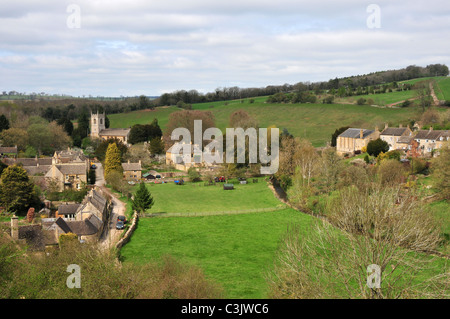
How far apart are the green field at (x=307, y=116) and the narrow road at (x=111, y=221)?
1476 inches

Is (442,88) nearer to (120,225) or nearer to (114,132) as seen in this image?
(114,132)

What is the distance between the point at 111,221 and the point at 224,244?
10.5 meters

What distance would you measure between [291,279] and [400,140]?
45615 millimetres

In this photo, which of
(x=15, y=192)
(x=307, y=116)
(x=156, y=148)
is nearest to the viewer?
(x=15, y=192)

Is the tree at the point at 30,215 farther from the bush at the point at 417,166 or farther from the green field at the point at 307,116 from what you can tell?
the green field at the point at 307,116

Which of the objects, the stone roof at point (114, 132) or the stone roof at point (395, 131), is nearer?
the stone roof at point (395, 131)

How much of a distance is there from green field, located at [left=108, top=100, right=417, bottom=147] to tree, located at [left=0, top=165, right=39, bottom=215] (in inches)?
1884

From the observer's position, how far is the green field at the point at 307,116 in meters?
79.6

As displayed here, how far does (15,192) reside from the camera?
128ft

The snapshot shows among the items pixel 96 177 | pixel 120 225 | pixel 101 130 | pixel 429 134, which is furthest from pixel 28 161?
pixel 429 134

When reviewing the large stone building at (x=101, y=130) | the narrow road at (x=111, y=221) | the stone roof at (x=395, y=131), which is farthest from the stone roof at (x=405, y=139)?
the large stone building at (x=101, y=130)

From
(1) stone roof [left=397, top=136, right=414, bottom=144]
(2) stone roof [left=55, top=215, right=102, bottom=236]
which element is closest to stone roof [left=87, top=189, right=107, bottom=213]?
(2) stone roof [left=55, top=215, right=102, bottom=236]

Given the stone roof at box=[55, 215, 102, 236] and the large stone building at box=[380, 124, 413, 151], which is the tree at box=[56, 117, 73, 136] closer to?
the large stone building at box=[380, 124, 413, 151]
